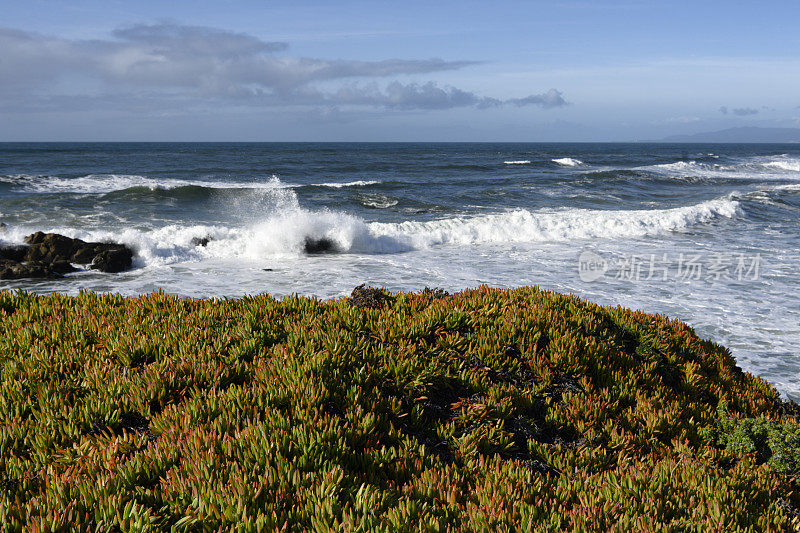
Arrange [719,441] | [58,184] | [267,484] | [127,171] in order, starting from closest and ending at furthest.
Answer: [267,484] → [719,441] → [58,184] → [127,171]

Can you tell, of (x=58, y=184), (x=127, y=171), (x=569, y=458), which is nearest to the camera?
(x=569, y=458)

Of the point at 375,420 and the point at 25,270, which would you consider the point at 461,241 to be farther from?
the point at 375,420

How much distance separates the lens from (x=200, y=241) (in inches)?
811

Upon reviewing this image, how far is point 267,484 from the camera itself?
11.5 feet

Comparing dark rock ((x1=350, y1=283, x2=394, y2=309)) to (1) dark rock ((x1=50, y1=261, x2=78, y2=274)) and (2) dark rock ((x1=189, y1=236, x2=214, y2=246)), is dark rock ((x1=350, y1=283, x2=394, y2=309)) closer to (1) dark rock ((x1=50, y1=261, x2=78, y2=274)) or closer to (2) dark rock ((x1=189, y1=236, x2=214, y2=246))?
(1) dark rock ((x1=50, y1=261, x2=78, y2=274))

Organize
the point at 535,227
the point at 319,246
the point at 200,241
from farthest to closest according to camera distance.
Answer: the point at 535,227 < the point at 319,246 < the point at 200,241

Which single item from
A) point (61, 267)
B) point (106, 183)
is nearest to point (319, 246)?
point (61, 267)

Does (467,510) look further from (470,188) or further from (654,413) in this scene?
(470,188)

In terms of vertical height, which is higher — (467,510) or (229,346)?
(229,346)

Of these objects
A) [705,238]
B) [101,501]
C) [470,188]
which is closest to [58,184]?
[470,188]

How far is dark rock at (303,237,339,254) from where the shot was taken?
2088 centimetres

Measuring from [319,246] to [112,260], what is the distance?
721cm

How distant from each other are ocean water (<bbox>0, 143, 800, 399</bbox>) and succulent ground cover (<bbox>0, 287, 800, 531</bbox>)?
177 inches

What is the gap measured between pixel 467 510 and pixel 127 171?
203 ft
